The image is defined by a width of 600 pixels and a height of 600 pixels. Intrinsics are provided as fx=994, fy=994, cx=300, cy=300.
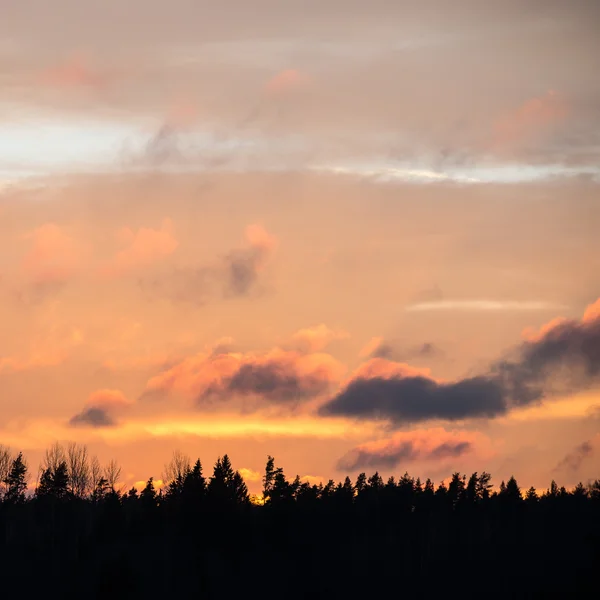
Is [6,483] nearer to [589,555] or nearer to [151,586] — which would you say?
[151,586]

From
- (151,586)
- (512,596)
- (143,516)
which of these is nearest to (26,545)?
(143,516)

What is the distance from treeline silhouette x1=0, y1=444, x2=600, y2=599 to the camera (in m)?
130

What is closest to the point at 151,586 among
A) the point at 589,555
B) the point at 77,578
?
the point at 77,578

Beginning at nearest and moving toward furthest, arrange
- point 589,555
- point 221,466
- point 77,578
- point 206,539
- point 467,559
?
point 77,578 → point 206,539 → point 221,466 → point 589,555 → point 467,559

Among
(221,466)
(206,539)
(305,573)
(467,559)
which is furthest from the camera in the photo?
(467,559)

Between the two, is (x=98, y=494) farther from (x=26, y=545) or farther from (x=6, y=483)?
(x=26, y=545)

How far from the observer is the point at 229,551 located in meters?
136

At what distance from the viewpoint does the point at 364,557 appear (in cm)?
17862

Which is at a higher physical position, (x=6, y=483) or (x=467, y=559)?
(x=6, y=483)

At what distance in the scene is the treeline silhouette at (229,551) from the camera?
130250mm

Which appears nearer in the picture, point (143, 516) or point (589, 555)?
point (143, 516)

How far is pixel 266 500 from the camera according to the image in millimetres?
169125

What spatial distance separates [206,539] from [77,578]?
18306 millimetres

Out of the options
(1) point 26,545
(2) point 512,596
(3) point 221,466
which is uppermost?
(3) point 221,466
